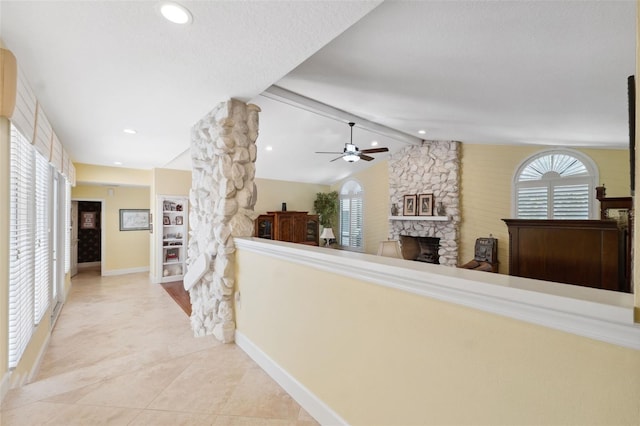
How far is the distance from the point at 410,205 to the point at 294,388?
215 inches

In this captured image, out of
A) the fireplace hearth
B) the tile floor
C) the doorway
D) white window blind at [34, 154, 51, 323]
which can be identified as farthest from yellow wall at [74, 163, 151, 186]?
the fireplace hearth

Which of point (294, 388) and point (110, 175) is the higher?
point (110, 175)

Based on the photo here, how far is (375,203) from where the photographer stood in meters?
7.63

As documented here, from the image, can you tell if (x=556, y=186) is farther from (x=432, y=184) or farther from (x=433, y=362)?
(x=433, y=362)

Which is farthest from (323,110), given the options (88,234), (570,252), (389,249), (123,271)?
(88,234)

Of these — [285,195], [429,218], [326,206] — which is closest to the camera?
[429,218]

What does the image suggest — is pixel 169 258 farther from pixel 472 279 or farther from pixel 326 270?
pixel 472 279

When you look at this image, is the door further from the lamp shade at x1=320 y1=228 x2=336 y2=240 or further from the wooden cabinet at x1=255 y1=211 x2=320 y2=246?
the lamp shade at x1=320 y1=228 x2=336 y2=240

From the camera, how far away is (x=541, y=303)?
0.83 metres

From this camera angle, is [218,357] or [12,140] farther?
[218,357]

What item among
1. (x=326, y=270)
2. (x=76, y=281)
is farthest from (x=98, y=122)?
(x=76, y=281)

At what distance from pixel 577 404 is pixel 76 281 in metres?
7.72

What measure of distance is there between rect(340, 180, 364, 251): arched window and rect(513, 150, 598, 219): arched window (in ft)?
12.2

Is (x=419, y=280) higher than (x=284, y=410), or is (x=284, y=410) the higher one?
(x=419, y=280)
